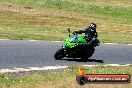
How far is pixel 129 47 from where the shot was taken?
78.3 ft

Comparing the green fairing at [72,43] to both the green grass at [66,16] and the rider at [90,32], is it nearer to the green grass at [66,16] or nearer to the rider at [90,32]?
the rider at [90,32]

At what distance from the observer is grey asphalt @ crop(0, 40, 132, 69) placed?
17031 mm

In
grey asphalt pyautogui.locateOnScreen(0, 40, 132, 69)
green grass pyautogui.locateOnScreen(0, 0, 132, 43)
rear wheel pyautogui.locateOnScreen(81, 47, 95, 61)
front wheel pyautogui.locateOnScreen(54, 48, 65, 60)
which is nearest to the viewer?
grey asphalt pyautogui.locateOnScreen(0, 40, 132, 69)

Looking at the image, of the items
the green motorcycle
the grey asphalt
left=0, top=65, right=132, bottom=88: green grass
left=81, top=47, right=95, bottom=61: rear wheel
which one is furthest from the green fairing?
left=0, top=65, right=132, bottom=88: green grass

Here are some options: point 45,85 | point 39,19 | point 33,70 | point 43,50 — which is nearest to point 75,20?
point 39,19

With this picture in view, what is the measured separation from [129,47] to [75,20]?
1647 centimetres

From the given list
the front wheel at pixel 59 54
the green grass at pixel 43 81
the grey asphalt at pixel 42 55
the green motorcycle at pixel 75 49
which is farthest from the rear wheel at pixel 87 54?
the green grass at pixel 43 81

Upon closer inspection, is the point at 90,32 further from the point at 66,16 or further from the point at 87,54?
the point at 66,16

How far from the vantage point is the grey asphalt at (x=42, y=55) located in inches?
671

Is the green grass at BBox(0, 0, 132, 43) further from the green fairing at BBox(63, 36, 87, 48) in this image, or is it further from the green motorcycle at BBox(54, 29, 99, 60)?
the green fairing at BBox(63, 36, 87, 48)

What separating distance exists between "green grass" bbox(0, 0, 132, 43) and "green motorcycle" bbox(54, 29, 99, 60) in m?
13.6

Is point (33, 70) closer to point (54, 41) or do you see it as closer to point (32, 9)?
point (54, 41)

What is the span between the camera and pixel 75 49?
1864 cm

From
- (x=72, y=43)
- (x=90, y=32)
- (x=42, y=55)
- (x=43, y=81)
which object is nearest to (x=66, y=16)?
(x=42, y=55)
